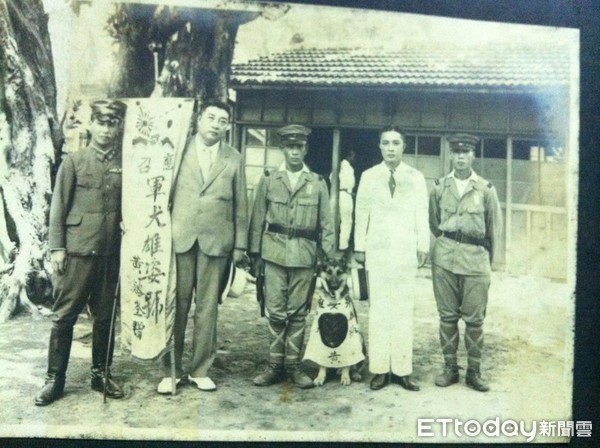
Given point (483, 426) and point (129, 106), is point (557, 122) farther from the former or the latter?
point (129, 106)

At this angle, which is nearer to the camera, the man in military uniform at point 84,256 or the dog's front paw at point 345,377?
the man in military uniform at point 84,256

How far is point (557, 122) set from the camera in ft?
12.2

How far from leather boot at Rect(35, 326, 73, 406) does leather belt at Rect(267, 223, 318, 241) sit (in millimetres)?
1542

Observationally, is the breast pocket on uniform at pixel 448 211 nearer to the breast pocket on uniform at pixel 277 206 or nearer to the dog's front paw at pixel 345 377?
the breast pocket on uniform at pixel 277 206

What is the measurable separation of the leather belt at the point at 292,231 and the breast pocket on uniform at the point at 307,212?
36 millimetres

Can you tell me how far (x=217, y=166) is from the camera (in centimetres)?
340

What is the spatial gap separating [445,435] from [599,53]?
3132mm

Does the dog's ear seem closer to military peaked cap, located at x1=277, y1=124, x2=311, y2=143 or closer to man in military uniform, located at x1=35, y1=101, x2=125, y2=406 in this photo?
military peaked cap, located at x1=277, y1=124, x2=311, y2=143

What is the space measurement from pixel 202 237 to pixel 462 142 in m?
2.01

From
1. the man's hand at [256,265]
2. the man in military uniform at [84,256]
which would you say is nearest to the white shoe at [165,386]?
the man in military uniform at [84,256]

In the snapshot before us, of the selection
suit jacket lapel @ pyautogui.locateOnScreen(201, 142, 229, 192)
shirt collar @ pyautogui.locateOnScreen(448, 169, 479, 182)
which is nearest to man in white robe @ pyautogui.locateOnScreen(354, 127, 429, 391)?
shirt collar @ pyautogui.locateOnScreen(448, 169, 479, 182)

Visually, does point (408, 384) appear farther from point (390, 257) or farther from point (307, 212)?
point (307, 212)

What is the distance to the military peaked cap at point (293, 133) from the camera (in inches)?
139

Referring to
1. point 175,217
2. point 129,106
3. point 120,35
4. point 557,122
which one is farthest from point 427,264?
point 120,35
